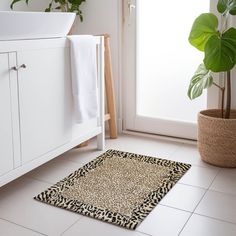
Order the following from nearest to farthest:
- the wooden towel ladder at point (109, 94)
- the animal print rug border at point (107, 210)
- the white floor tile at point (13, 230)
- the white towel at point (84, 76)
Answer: the white floor tile at point (13, 230) → the animal print rug border at point (107, 210) → the white towel at point (84, 76) → the wooden towel ladder at point (109, 94)

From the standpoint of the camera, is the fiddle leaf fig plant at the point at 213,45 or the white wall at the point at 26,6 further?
the white wall at the point at 26,6

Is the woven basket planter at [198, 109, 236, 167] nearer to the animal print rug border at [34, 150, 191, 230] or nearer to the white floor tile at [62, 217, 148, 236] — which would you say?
the animal print rug border at [34, 150, 191, 230]

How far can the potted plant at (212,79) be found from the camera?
1.88m

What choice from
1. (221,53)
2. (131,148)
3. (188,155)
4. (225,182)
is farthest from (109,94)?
(225,182)

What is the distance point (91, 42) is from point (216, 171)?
1.05 metres

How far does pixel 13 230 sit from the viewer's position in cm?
147

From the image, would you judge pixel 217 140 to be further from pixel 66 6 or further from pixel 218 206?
pixel 66 6

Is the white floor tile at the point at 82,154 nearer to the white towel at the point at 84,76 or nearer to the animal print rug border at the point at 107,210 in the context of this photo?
the animal print rug border at the point at 107,210

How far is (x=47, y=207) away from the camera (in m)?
1.66

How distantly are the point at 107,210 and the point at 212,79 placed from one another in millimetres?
988

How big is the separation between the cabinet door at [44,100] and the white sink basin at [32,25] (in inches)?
3.2

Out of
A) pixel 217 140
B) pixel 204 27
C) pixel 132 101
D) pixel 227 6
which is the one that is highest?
pixel 227 6

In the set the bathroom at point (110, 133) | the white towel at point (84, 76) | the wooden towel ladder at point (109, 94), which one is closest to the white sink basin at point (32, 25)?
the bathroom at point (110, 133)

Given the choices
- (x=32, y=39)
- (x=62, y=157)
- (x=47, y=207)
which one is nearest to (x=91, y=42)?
(x=32, y=39)
